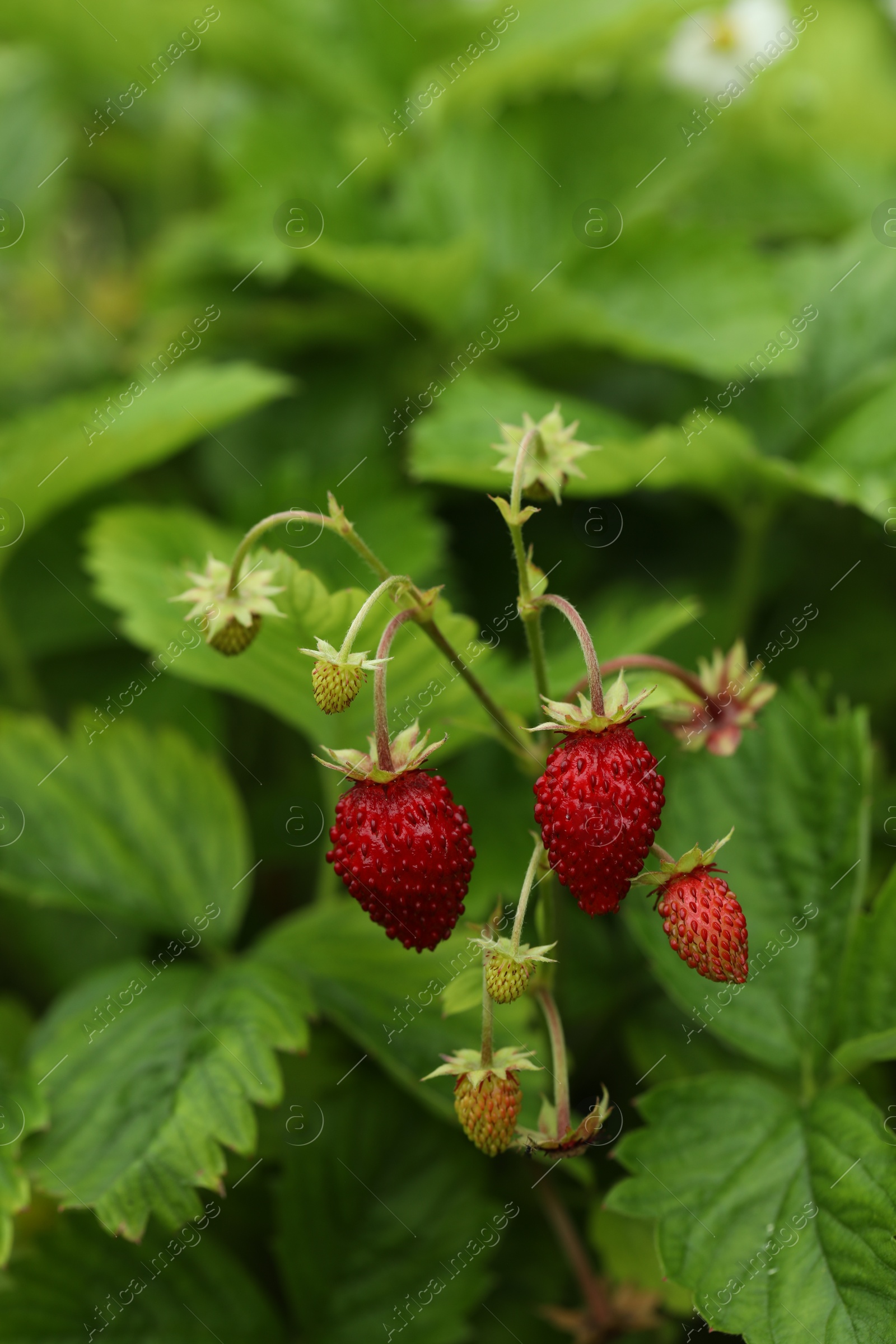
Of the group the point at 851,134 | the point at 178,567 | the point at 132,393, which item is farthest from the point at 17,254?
the point at 851,134

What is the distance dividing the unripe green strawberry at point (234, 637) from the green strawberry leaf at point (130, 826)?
43 centimetres

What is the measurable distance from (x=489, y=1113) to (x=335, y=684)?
1.00 feet

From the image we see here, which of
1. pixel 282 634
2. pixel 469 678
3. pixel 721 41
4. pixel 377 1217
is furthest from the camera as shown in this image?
pixel 721 41

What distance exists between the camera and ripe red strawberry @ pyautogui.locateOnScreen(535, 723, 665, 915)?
70 cm

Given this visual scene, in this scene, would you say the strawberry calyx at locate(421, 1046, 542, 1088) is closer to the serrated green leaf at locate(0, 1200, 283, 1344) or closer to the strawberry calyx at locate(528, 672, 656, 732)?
the strawberry calyx at locate(528, 672, 656, 732)

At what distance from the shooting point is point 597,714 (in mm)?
729

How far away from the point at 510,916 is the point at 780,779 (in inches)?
11.7

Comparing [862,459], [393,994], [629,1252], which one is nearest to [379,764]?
[393,994]

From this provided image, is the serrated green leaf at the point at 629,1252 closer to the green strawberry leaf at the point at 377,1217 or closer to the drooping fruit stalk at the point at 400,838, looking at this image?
the green strawberry leaf at the point at 377,1217

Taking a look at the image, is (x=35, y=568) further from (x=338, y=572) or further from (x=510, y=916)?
(x=510, y=916)

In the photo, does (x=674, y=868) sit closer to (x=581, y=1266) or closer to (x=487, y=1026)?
(x=487, y=1026)

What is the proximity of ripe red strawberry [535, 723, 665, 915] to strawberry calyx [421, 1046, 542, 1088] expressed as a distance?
0.12 m

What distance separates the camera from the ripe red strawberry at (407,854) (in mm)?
722

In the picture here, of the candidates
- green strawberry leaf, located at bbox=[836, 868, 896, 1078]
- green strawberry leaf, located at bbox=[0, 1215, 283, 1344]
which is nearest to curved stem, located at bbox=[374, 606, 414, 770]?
green strawberry leaf, located at bbox=[836, 868, 896, 1078]
